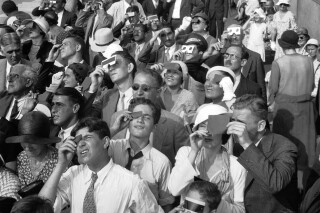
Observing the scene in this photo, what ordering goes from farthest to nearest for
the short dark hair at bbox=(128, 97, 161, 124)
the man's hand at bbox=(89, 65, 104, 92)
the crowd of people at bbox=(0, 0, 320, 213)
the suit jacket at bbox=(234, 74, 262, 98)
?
the suit jacket at bbox=(234, 74, 262, 98), the man's hand at bbox=(89, 65, 104, 92), the short dark hair at bbox=(128, 97, 161, 124), the crowd of people at bbox=(0, 0, 320, 213)

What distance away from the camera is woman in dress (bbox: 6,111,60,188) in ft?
22.4

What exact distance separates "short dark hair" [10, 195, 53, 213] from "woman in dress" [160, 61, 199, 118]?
3.58 metres

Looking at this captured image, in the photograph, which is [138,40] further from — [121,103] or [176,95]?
[121,103]

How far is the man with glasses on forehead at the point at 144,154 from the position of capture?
6.60 meters

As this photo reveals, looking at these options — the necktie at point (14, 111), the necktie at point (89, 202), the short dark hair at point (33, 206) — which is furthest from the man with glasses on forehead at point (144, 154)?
the necktie at point (14, 111)

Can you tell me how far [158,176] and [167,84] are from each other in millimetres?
2492

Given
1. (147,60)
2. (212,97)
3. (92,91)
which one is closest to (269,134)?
(212,97)

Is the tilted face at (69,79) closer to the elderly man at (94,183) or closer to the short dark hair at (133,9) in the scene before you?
the elderly man at (94,183)

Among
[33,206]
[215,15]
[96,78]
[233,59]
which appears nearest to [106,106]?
[96,78]

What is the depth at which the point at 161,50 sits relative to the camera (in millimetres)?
11969

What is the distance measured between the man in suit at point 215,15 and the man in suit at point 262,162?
1140cm

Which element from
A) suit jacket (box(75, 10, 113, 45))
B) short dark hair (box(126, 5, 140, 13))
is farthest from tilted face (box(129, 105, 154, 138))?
short dark hair (box(126, 5, 140, 13))

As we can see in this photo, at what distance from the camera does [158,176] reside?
662 cm

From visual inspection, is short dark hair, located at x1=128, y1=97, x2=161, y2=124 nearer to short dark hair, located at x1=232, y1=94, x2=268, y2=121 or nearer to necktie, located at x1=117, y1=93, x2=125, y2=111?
short dark hair, located at x1=232, y1=94, x2=268, y2=121
